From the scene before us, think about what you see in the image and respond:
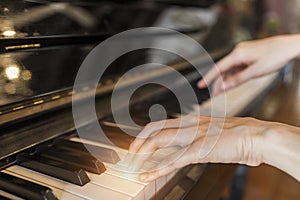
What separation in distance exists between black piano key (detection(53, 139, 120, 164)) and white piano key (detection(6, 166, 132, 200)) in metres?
0.08

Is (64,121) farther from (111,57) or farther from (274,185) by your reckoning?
(274,185)

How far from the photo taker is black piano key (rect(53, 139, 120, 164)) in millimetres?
649

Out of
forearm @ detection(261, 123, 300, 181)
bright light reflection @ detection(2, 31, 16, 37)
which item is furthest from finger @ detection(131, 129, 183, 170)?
bright light reflection @ detection(2, 31, 16, 37)

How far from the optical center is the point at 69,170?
59cm

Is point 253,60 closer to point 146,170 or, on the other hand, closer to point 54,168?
point 146,170

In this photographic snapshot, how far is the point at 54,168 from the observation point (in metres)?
0.61

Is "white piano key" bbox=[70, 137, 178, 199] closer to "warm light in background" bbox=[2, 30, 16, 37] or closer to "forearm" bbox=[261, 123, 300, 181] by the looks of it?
"forearm" bbox=[261, 123, 300, 181]

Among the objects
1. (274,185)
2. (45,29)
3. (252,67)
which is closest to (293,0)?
(274,185)

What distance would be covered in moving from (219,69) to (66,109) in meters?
0.58

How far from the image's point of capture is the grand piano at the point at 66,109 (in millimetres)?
584

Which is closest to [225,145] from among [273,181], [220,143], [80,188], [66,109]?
[220,143]

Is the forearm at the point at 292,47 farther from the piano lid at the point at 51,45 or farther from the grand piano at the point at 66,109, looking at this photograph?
the piano lid at the point at 51,45

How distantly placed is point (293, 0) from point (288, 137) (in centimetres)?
425

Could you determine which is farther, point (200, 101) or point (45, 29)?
point (200, 101)
